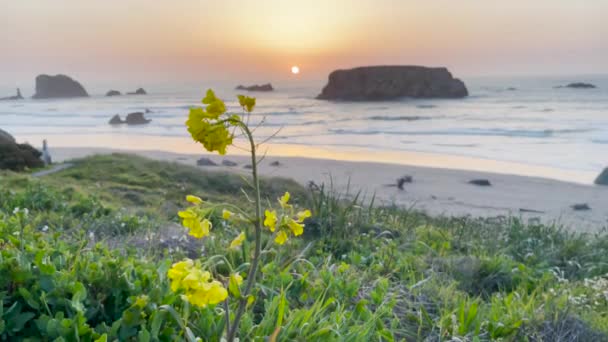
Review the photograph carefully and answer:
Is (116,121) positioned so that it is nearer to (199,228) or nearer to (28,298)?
(28,298)

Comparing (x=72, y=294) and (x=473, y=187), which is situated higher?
(x=72, y=294)

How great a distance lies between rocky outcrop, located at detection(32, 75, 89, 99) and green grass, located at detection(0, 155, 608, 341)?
62.6 m

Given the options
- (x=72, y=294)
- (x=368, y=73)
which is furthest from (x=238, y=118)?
(x=368, y=73)

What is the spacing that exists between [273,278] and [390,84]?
67.8 m

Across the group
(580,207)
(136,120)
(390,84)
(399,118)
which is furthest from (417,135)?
(390,84)

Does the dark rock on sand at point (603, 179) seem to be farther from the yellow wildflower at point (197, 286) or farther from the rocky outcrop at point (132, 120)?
the rocky outcrop at point (132, 120)

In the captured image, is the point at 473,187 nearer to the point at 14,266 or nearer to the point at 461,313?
the point at 461,313

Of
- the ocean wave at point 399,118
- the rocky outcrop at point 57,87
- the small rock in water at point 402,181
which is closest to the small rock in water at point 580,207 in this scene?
the small rock in water at point 402,181

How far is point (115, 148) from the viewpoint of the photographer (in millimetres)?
22109

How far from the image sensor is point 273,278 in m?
2.95

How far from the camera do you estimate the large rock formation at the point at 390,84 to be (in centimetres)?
6731

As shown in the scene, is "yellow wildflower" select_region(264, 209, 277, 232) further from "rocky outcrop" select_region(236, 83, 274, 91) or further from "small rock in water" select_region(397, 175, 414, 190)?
"rocky outcrop" select_region(236, 83, 274, 91)

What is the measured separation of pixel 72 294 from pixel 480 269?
10.8 feet

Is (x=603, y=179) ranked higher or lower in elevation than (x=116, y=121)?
lower
